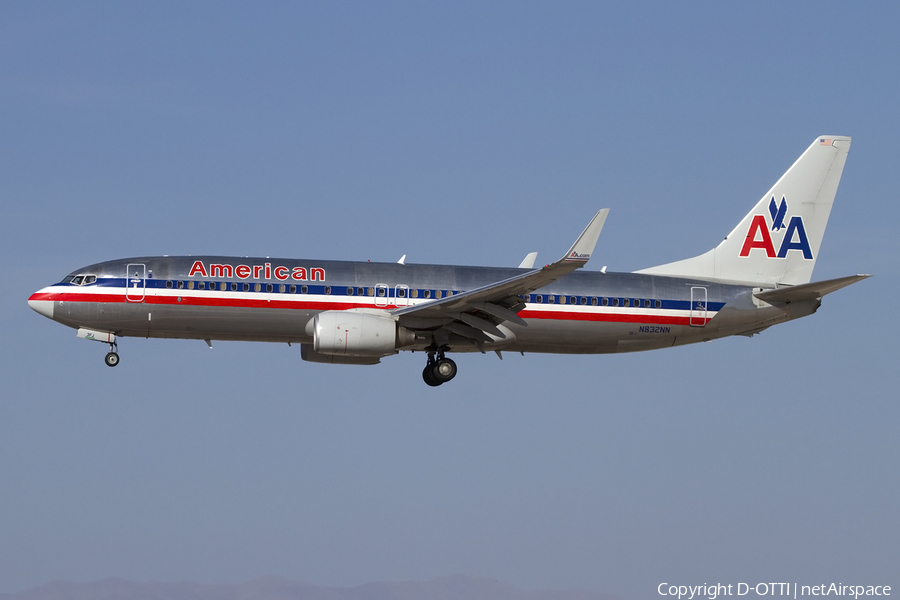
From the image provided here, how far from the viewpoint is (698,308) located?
41219 mm

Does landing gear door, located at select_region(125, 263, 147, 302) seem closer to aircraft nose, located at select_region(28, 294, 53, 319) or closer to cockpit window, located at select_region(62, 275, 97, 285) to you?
cockpit window, located at select_region(62, 275, 97, 285)

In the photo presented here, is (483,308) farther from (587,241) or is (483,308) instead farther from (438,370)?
(587,241)

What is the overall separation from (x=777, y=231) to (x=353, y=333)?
730 inches

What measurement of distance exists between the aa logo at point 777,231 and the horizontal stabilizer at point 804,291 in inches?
113

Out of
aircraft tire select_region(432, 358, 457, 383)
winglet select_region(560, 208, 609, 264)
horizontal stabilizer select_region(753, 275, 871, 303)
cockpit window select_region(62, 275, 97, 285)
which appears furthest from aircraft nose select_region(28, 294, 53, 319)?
horizontal stabilizer select_region(753, 275, 871, 303)

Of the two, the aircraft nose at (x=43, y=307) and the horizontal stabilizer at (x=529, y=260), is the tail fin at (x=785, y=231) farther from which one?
the aircraft nose at (x=43, y=307)

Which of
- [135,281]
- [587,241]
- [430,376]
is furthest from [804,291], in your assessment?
[135,281]

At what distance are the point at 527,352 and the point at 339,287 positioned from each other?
25.0 feet

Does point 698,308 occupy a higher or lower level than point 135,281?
lower

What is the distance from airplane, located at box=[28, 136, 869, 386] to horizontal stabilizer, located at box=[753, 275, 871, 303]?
0.21 feet

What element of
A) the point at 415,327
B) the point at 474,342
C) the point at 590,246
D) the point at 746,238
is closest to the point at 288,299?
the point at 415,327

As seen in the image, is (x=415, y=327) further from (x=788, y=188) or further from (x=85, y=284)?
(x=788, y=188)

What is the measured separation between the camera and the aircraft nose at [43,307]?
37844 millimetres

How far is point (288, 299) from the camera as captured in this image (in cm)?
3803
